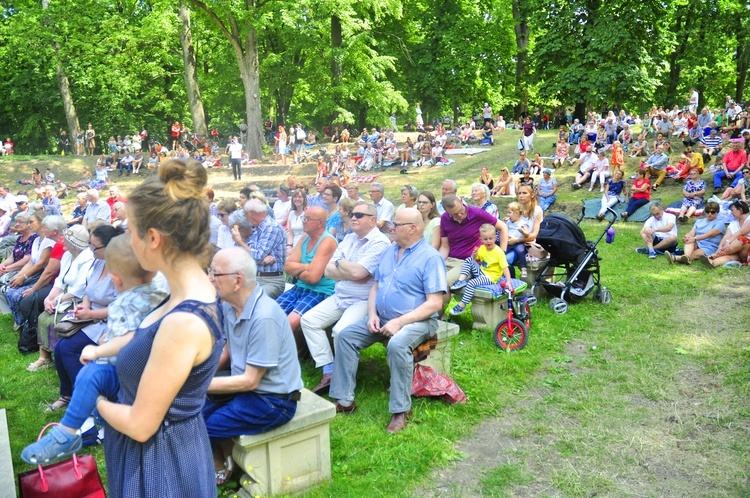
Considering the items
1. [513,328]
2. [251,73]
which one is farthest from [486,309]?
[251,73]

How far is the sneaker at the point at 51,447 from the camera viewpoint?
1797mm

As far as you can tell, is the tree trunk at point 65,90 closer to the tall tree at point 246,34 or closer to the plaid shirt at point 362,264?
the tall tree at point 246,34

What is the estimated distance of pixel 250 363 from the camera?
121 inches

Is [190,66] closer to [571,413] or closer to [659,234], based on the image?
[659,234]

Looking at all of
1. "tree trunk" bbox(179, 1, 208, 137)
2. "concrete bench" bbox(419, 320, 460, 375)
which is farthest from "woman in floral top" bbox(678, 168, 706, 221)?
"tree trunk" bbox(179, 1, 208, 137)

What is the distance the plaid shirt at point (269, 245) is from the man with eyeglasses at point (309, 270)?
34 cm

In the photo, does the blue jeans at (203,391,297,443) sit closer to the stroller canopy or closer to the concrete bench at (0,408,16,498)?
the concrete bench at (0,408,16,498)

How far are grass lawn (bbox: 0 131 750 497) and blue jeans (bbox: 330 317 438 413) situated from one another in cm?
19

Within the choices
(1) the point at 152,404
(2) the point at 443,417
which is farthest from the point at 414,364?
(1) the point at 152,404

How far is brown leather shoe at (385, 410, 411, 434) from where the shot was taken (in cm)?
399

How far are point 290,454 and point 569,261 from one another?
4.16m

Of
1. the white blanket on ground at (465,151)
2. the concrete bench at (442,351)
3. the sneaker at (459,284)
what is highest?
the white blanket on ground at (465,151)

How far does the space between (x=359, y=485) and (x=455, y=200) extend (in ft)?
10.7

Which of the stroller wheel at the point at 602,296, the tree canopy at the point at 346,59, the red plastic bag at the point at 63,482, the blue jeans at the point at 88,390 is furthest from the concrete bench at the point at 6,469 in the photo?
the tree canopy at the point at 346,59
